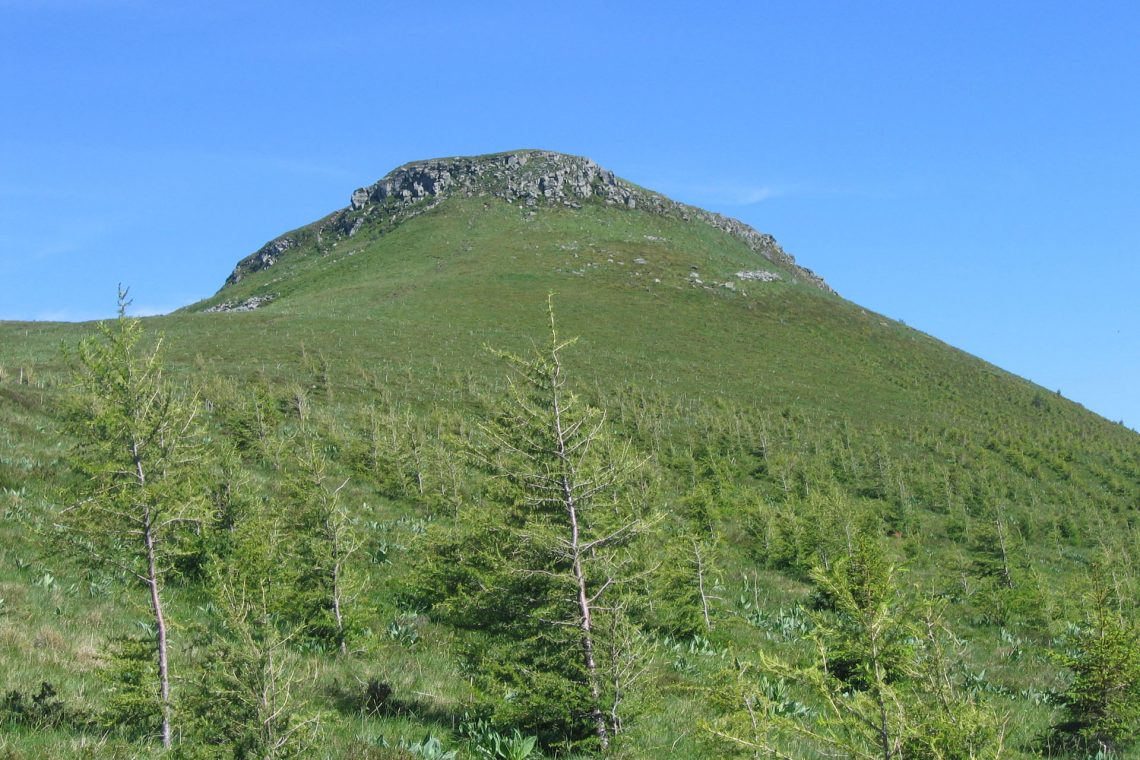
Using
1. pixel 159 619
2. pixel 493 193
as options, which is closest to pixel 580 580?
pixel 159 619

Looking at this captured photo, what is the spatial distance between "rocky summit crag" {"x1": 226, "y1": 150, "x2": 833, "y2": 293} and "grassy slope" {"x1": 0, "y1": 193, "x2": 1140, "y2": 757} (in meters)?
19.8

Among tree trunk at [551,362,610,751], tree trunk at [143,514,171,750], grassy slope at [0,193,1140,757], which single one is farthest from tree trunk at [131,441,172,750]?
tree trunk at [551,362,610,751]

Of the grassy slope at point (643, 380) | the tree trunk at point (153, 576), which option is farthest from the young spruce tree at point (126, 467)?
the grassy slope at point (643, 380)

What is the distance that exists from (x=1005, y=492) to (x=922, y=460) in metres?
6.21

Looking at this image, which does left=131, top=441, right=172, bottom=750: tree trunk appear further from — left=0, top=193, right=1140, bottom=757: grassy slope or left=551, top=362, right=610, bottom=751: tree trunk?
left=551, top=362, right=610, bottom=751: tree trunk

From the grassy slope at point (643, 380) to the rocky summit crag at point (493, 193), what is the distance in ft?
65.0

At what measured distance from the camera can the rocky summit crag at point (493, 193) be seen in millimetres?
147750

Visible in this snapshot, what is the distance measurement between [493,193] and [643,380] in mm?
91181

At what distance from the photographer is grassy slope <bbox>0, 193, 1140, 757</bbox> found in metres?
13.5

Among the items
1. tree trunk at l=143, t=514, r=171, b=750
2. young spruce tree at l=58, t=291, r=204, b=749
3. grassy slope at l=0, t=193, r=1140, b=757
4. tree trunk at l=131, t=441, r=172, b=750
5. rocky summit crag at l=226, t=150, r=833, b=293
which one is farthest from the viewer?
rocky summit crag at l=226, t=150, r=833, b=293

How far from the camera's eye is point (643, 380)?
6944 centimetres

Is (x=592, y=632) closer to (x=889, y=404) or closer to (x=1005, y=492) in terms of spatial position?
(x=1005, y=492)

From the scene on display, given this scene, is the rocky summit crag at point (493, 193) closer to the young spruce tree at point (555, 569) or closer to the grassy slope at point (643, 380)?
the grassy slope at point (643, 380)

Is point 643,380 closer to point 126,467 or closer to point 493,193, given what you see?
point 126,467
